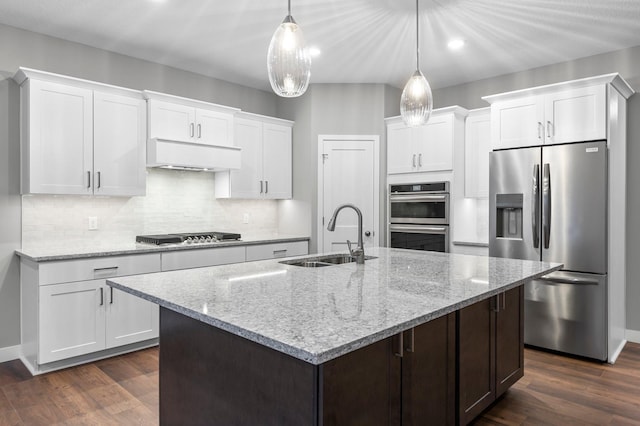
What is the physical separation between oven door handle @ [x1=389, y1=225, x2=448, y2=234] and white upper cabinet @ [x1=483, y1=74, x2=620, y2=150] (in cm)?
102

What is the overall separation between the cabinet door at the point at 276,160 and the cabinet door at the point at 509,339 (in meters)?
3.11

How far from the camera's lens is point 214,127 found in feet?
14.6

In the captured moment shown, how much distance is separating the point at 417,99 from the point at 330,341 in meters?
2.08

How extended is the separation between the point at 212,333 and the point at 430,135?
3.68m

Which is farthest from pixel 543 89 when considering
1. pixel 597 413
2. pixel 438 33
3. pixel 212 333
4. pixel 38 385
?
pixel 38 385

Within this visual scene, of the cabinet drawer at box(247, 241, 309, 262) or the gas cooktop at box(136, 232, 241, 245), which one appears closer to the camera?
the gas cooktop at box(136, 232, 241, 245)

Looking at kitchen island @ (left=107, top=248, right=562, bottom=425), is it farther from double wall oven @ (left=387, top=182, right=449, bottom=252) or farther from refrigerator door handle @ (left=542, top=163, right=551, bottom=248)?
double wall oven @ (left=387, top=182, right=449, bottom=252)

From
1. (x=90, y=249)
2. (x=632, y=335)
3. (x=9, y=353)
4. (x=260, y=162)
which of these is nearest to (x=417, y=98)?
(x=260, y=162)

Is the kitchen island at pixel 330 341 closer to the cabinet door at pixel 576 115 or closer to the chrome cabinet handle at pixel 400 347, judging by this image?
the chrome cabinet handle at pixel 400 347

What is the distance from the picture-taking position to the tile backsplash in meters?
3.68

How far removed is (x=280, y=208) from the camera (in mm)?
5551

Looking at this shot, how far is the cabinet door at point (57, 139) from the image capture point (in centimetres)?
336

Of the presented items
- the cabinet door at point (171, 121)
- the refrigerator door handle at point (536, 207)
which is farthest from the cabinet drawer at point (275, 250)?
the refrigerator door handle at point (536, 207)

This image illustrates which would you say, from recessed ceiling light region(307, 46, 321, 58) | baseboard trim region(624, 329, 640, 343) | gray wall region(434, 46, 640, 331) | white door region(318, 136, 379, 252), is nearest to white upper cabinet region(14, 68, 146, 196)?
recessed ceiling light region(307, 46, 321, 58)
